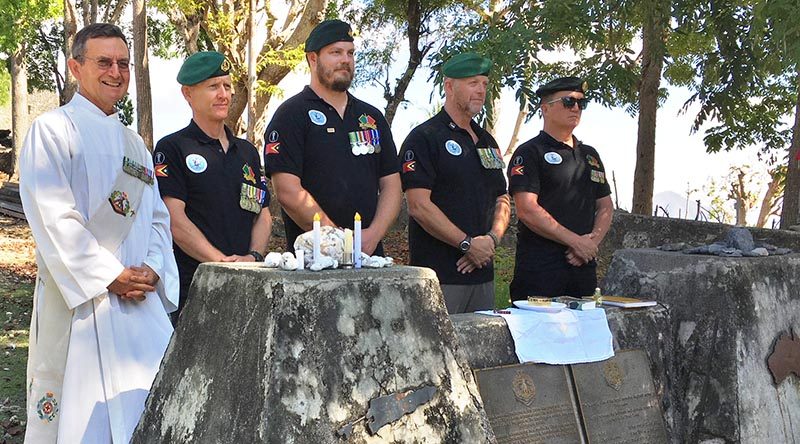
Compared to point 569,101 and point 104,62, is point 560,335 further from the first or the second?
point 104,62

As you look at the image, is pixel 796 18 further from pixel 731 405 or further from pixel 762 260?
pixel 731 405

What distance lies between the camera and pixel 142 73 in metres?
14.0

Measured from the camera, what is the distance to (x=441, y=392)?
2.88 metres

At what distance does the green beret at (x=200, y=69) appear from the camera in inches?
161

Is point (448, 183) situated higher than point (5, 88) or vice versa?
point (5, 88)

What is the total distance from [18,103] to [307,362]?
22.0m

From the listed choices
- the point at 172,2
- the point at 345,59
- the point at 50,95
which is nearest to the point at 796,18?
the point at 345,59

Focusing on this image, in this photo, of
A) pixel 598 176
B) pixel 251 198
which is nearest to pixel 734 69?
pixel 598 176

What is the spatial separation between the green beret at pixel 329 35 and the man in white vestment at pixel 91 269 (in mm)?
945

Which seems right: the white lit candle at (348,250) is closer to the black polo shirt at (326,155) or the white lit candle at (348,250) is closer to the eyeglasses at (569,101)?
the black polo shirt at (326,155)

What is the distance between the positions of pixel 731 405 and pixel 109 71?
3106 mm

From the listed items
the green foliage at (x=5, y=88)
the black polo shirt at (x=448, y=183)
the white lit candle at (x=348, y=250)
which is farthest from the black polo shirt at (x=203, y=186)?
the green foliage at (x=5, y=88)

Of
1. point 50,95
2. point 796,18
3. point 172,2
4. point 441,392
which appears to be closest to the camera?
point 441,392

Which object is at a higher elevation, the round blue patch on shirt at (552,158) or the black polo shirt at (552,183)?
the round blue patch on shirt at (552,158)
